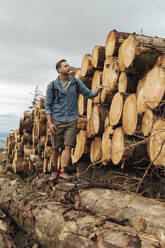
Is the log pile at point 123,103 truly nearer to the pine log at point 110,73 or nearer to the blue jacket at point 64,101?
the pine log at point 110,73

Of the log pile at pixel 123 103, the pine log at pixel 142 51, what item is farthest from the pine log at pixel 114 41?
the pine log at pixel 142 51

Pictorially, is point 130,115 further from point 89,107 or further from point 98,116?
point 89,107

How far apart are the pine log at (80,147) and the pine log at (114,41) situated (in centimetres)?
150

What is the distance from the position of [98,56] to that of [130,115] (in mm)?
1491

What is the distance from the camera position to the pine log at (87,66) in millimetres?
5052

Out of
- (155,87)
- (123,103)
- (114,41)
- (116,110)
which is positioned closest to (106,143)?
(116,110)

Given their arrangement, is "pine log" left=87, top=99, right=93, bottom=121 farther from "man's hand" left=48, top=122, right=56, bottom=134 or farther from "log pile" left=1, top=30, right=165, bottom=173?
"man's hand" left=48, top=122, right=56, bottom=134

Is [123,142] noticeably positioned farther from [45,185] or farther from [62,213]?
[45,185]

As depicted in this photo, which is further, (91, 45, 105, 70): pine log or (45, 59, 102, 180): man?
(91, 45, 105, 70): pine log

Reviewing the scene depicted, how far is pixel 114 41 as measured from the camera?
4.27 meters

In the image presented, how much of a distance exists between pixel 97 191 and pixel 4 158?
837cm

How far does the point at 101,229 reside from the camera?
2.39 metres

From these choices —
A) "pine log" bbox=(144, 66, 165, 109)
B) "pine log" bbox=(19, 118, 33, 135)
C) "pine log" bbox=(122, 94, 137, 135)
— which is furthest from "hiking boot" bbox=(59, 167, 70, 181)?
"pine log" bbox=(19, 118, 33, 135)

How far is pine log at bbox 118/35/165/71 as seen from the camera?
356 cm
